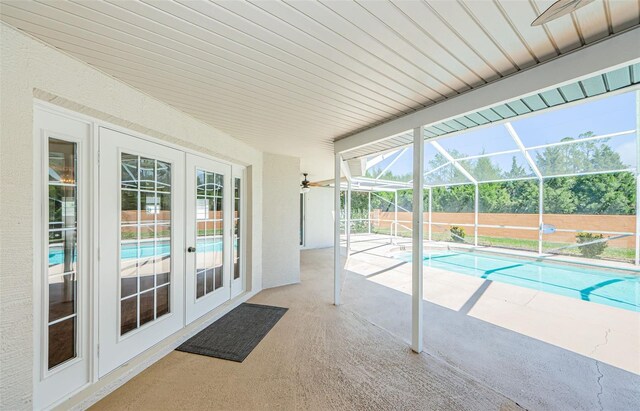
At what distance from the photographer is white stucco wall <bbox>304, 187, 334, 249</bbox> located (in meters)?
9.73

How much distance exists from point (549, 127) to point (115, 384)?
9.39 metres

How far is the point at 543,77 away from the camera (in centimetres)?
196

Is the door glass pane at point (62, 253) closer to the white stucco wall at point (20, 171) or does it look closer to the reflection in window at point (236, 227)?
the white stucco wall at point (20, 171)

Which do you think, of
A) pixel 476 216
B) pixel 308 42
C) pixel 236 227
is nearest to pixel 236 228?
pixel 236 227

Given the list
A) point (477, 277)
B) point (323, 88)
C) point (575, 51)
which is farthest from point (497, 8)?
point (477, 277)

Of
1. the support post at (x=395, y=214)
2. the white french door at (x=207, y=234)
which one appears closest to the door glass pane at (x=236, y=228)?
the white french door at (x=207, y=234)

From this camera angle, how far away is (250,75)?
83.0 inches

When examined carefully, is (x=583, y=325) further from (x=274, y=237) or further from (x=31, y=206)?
(x=31, y=206)

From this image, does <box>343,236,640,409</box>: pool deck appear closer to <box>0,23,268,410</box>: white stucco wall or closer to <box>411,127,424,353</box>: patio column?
<box>411,127,424,353</box>: patio column

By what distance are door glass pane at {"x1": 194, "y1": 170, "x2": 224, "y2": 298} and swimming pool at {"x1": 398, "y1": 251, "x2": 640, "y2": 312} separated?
5.95 metres

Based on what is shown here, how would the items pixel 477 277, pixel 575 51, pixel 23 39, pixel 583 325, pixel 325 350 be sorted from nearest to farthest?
pixel 23 39
pixel 575 51
pixel 325 350
pixel 583 325
pixel 477 277

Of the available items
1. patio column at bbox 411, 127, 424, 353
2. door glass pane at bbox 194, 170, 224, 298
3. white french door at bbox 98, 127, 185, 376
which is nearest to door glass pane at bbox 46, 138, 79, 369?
white french door at bbox 98, 127, 185, 376

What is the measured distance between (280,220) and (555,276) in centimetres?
681

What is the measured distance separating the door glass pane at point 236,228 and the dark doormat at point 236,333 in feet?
2.13
